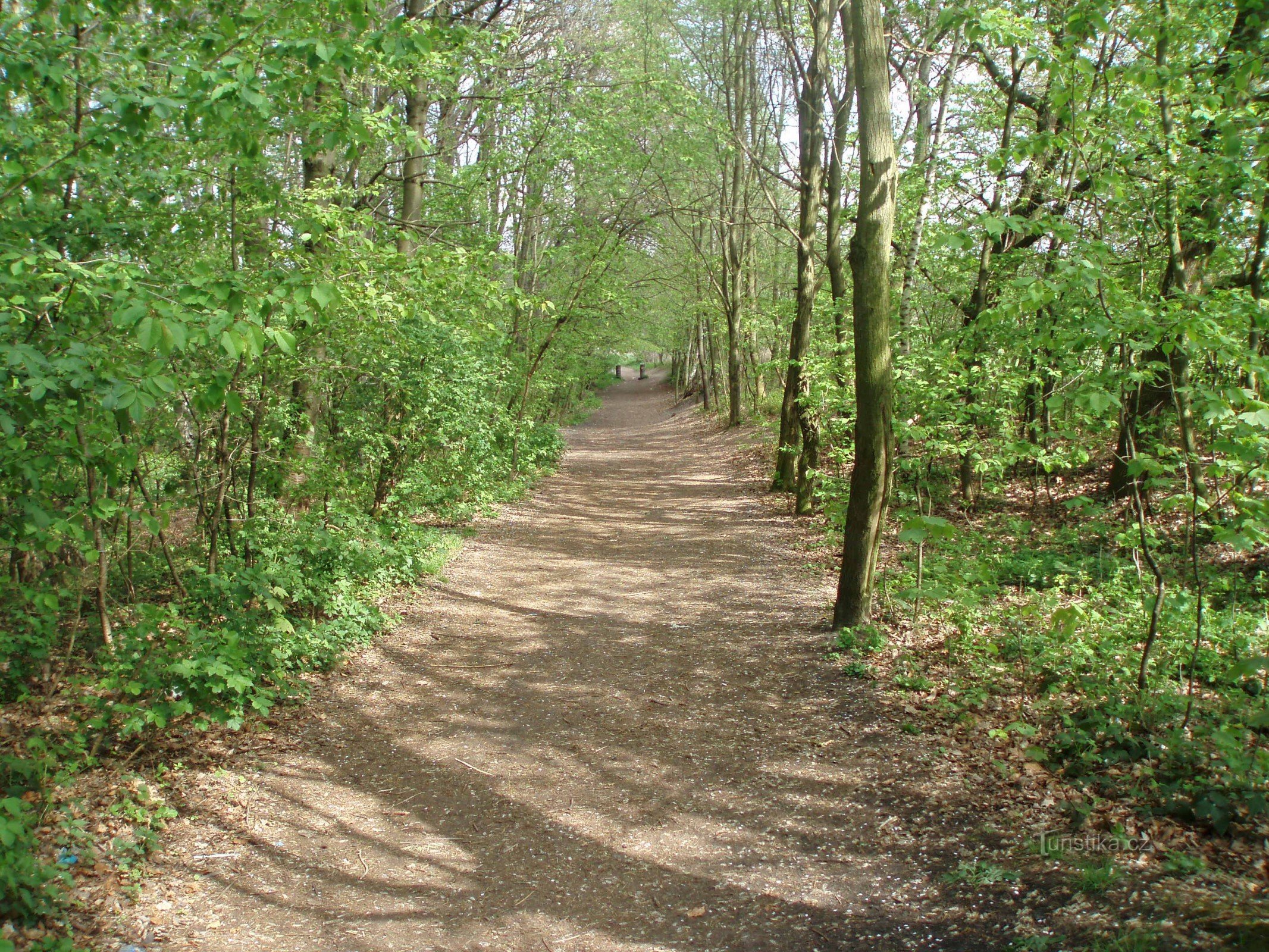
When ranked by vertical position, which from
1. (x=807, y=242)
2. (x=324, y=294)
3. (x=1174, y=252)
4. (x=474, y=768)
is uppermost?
(x=807, y=242)

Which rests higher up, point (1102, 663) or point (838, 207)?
point (838, 207)

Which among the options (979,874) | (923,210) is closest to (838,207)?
(923,210)

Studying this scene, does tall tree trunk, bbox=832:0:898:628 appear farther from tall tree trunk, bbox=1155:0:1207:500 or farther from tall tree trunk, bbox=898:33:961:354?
tall tree trunk, bbox=898:33:961:354

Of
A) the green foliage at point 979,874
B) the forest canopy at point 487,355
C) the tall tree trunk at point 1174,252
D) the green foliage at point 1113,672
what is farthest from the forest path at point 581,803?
the tall tree trunk at point 1174,252

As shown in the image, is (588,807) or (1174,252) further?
(1174,252)

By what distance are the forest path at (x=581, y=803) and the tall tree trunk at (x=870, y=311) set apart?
2.85 feet

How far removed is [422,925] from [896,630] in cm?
495

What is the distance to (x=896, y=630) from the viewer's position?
7.29 metres

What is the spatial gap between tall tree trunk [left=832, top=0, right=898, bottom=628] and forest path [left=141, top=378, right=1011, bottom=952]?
868mm

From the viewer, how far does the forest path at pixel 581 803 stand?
12.5 ft

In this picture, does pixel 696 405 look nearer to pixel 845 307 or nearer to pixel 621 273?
pixel 621 273

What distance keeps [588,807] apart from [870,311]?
183 inches

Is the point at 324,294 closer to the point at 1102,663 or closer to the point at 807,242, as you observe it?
the point at 1102,663

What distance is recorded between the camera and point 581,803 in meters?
4.98
